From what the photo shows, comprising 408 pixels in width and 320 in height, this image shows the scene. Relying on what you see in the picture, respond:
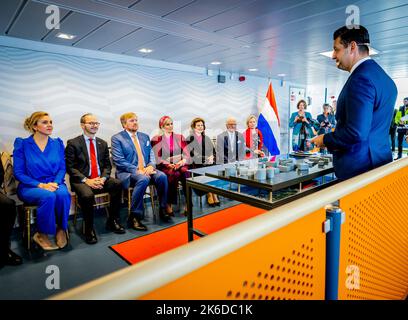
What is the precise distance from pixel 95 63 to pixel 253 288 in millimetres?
4551

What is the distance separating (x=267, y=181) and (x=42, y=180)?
281cm

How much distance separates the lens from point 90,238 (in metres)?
3.23

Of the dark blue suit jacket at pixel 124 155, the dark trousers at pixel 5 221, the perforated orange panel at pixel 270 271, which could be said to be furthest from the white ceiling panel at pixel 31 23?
the perforated orange panel at pixel 270 271

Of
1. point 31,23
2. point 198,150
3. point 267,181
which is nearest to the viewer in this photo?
point 267,181

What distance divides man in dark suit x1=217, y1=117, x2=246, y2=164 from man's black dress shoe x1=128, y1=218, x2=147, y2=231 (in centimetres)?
209

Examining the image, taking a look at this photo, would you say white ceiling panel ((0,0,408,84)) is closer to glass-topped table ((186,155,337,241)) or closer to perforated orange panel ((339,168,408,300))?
glass-topped table ((186,155,337,241))

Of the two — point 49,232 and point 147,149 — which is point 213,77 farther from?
point 49,232

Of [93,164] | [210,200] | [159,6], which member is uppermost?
[159,6]

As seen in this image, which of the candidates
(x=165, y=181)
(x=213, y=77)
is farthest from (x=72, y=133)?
(x=213, y=77)

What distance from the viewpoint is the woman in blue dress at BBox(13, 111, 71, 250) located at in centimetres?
304

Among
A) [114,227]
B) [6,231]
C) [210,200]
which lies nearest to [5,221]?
[6,231]

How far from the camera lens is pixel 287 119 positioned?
8.49m

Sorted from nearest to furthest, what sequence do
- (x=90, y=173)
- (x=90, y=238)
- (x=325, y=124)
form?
(x=90, y=238)
(x=90, y=173)
(x=325, y=124)

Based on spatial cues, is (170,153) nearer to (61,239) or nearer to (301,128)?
(61,239)
